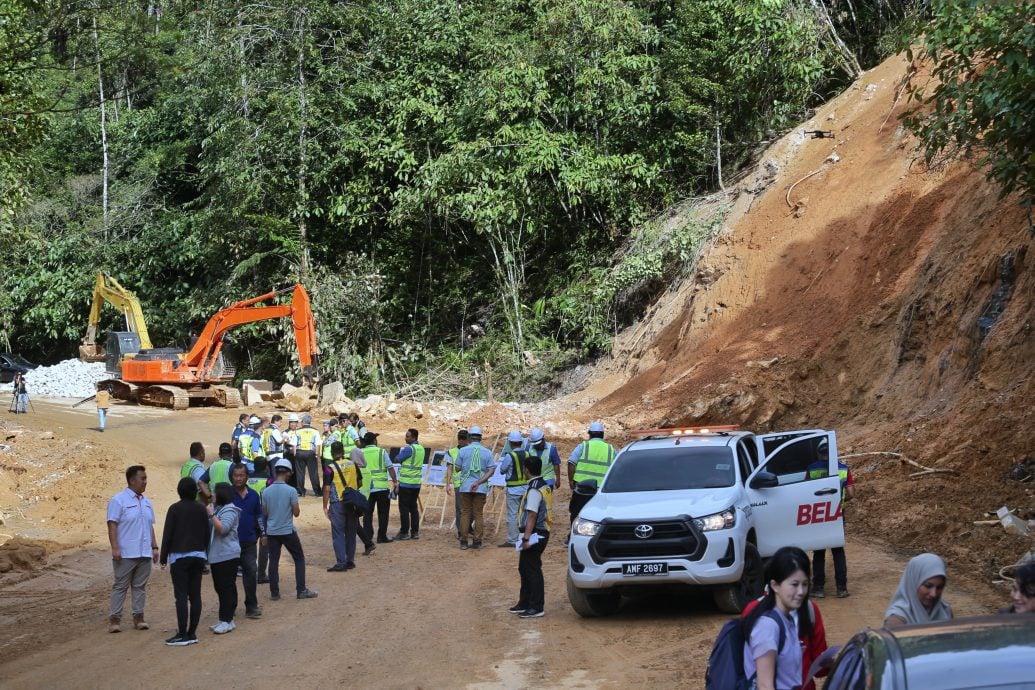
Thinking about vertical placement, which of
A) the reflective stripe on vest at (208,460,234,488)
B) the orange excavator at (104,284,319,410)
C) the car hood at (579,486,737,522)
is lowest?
the car hood at (579,486,737,522)

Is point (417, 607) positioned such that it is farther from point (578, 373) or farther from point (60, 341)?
point (60, 341)

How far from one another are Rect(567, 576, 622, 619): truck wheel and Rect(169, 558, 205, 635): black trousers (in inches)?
150

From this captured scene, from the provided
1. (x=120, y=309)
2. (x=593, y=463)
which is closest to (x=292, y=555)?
(x=593, y=463)

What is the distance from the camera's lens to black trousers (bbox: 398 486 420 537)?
18000 millimetres

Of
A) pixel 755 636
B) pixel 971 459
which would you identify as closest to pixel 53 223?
pixel 971 459

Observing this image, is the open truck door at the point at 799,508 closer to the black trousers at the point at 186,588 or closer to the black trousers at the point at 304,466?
the black trousers at the point at 186,588

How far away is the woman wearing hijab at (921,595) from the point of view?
5699mm

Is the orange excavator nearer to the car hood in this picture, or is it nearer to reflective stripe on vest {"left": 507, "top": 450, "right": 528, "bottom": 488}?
reflective stripe on vest {"left": 507, "top": 450, "right": 528, "bottom": 488}

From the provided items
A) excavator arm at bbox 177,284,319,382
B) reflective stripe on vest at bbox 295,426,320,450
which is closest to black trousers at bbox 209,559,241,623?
reflective stripe on vest at bbox 295,426,320,450

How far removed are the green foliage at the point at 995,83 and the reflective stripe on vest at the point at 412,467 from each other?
850 cm

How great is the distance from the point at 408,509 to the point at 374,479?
4.18 ft

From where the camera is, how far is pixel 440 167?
35.4 m

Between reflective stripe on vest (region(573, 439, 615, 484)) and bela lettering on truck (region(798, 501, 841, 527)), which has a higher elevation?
reflective stripe on vest (region(573, 439, 615, 484))

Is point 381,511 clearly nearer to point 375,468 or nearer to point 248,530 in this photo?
point 375,468
